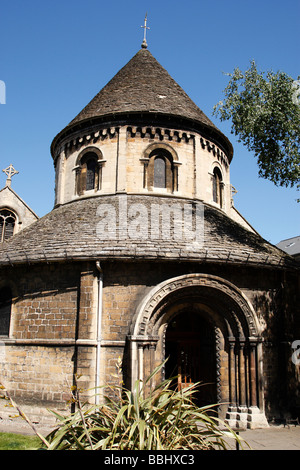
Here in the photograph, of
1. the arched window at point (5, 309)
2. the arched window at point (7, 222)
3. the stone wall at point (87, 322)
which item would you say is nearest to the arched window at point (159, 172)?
the stone wall at point (87, 322)

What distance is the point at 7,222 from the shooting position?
69.8 ft

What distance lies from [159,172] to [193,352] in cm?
689

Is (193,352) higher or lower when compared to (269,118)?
lower

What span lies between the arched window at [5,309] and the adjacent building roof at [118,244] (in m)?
1.14

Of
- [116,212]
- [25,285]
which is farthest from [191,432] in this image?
[116,212]

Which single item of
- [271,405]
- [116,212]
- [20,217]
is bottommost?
[271,405]

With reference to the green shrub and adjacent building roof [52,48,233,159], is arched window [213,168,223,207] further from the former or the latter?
the green shrub

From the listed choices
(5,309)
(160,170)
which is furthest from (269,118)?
(5,309)

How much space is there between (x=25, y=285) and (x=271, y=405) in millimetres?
7995

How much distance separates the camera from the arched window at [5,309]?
12816mm

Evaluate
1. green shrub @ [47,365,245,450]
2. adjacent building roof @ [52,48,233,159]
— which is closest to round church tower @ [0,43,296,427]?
adjacent building roof @ [52,48,233,159]

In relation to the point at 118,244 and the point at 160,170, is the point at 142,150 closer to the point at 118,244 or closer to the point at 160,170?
the point at 160,170

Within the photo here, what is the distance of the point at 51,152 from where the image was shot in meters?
19.8

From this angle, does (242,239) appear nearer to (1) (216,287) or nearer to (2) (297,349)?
(1) (216,287)
